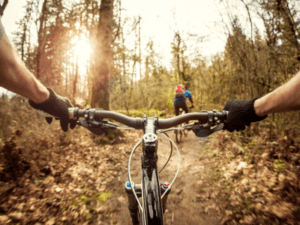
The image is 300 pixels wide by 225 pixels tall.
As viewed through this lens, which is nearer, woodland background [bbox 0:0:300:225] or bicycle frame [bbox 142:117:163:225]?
bicycle frame [bbox 142:117:163:225]

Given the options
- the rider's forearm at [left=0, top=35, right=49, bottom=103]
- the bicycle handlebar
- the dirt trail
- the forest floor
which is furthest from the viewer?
the dirt trail

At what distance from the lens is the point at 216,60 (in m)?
9.26

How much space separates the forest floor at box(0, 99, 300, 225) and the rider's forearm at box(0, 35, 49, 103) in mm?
2543

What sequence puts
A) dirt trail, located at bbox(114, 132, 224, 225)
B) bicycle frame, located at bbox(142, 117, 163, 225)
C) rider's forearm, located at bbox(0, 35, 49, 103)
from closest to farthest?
rider's forearm, located at bbox(0, 35, 49, 103)
bicycle frame, located at bbox(142, 117, 163, 225)
dirt trail, located at bbox(114, 132, 224, 225)

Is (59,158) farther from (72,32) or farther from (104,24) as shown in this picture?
(72,32)

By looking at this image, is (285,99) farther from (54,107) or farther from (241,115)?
(54,107)

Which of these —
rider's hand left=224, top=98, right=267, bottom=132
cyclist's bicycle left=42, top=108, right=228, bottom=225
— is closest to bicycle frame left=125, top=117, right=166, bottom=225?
cyclist's bicycle left=42, top=108, right=228, bottom=225

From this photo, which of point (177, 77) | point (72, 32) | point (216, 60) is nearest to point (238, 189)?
point (216, 60)

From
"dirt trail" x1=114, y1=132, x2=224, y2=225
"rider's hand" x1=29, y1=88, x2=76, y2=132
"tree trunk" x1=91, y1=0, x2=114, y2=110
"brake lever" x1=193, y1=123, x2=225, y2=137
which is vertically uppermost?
"tree trunk" x1=91, y1=0, x2=114, y2=110

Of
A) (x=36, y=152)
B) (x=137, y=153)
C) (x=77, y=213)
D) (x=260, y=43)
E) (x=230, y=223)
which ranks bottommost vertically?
(x=230, y=223)

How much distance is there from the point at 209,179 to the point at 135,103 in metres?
15.4

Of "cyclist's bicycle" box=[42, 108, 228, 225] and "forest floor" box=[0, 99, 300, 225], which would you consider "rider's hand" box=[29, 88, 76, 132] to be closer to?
"cyclist's bicycle" box=[42, 108, 228, 225]

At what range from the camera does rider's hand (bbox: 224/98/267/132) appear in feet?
4.34

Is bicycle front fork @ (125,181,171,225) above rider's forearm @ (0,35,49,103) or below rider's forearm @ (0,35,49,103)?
below
